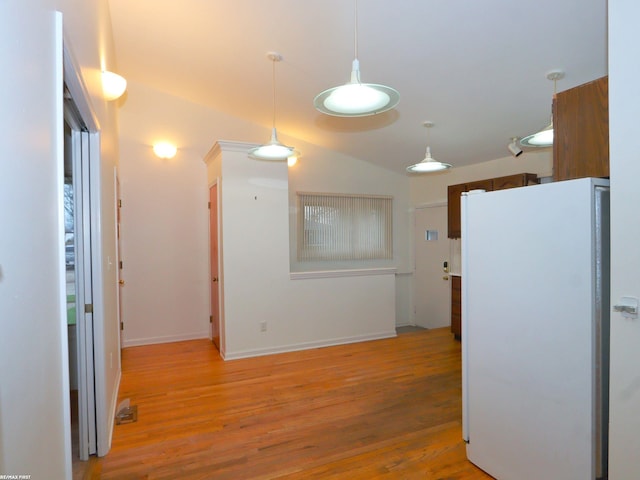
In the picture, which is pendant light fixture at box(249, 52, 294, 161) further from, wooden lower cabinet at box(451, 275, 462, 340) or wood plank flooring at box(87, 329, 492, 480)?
wooden lower cabinet at box(451, 275, 462, 340)

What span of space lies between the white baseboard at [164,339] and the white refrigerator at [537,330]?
3.93 metres

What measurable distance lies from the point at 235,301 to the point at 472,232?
2.91 meters

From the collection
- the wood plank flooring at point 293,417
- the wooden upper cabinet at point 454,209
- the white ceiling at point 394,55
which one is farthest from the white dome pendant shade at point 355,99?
the wooden upper cabinet at point 454,209

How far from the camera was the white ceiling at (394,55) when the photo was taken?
2475 mm

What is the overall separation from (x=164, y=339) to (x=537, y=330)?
4.60 metres

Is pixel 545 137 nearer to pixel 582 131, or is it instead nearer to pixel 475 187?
pixel 582 131

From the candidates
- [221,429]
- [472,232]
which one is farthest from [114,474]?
[472,232]

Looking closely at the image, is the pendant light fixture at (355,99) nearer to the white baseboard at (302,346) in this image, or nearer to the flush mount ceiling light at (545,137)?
the flush mount ceiling light at (545,137)

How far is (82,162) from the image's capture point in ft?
7.44

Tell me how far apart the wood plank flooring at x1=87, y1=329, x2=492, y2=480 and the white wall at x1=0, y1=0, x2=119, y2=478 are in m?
1.24

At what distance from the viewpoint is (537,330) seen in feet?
6.21

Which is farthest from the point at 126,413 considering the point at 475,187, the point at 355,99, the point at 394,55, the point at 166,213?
the point at 475,187

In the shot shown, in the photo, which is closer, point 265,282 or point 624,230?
point 624,230

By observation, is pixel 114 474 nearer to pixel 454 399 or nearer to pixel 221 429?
pixel 221 429
